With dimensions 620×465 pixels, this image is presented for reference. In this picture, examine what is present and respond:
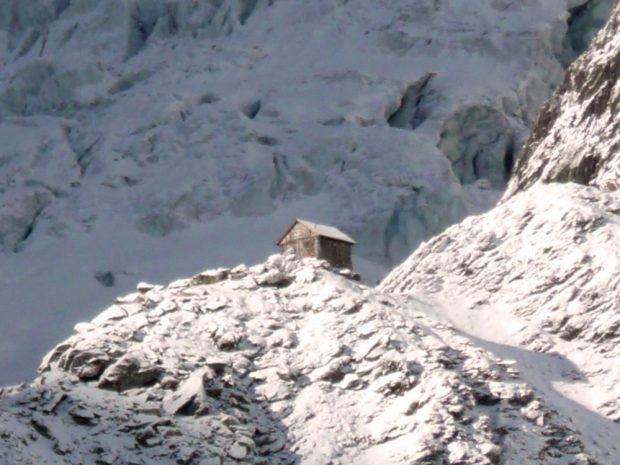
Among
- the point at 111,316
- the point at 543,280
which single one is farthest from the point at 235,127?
the point at 111,316

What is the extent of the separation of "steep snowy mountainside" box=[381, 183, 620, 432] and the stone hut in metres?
3.20

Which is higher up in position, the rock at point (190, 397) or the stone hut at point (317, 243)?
the stone hut at point (317, 243)

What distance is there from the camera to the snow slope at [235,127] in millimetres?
107625

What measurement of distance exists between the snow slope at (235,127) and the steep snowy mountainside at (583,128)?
1624 centimetres

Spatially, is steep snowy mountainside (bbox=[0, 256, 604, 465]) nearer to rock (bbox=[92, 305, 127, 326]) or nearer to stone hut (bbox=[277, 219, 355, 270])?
rock (bbox=[92, 305, 127, 326])

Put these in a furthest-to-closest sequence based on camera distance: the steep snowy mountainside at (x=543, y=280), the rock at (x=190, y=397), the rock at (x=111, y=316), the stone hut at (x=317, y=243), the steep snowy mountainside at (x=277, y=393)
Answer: the stone hut at (x=317, y=243) → the steep snowy mountainside at (x=543, y=280) → the rock at (x=111, y=316) → the rock at (x=190, y=397) → the steep snowy mountainside at (x=277, y=393)

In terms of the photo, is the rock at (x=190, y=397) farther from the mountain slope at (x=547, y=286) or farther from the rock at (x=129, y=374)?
the mountain slope at (x=547, y=286)

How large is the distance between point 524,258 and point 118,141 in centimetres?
5622

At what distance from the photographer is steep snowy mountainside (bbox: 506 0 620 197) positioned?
82.4 m

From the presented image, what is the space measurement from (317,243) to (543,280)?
13232 millimetres

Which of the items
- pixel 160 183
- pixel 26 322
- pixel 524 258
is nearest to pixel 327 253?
pixel 524 258

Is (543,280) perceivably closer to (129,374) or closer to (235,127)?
(129,374)

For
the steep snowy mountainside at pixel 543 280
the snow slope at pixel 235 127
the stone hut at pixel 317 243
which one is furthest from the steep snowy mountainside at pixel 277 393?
the snow slope at pixel 235 127

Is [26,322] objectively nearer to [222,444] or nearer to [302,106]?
[302,106]
